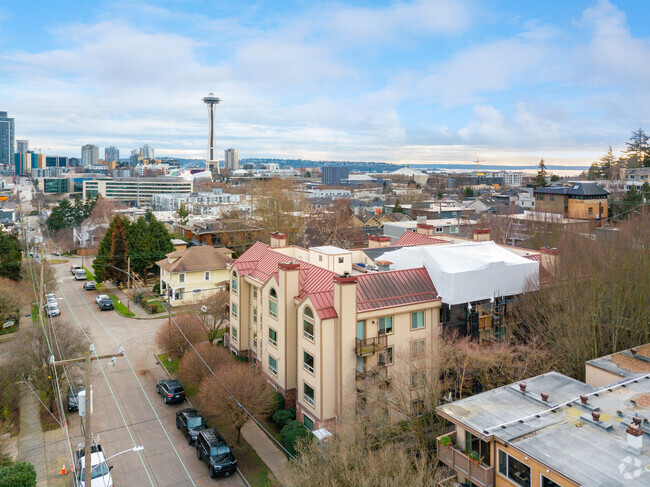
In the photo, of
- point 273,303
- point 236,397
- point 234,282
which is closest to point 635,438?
point 236,397

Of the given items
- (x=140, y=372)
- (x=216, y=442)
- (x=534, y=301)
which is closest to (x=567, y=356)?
(x=534, y=301)

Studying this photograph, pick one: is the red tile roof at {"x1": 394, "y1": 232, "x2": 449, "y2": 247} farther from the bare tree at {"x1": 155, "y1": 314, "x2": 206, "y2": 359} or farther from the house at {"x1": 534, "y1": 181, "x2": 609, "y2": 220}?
the house at {"x1": 534, "y1": 181, "x2": 609, "y2": 220}

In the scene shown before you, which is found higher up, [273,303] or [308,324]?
[273,303]

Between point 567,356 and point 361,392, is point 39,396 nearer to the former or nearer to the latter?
point 361,392

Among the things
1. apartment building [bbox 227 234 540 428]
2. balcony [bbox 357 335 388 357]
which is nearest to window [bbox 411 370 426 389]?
apartment building [bbox 227 234 540 428]

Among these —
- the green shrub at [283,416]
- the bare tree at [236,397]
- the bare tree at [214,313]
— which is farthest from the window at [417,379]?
the bare tree at [214,313]

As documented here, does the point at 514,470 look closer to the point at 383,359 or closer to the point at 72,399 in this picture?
the point at 383,359
